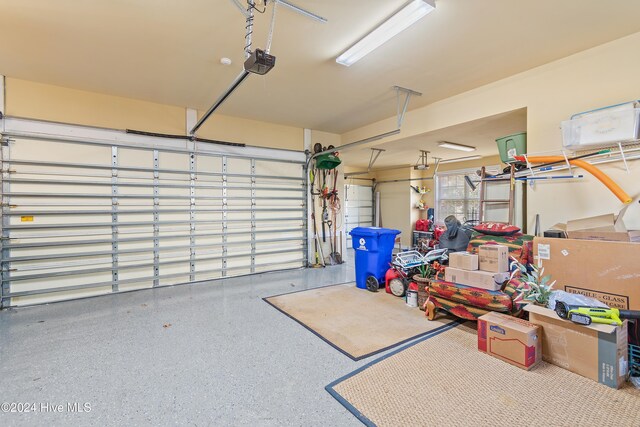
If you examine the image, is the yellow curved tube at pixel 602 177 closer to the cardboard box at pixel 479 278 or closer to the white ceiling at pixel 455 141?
the white ceiling at pixel 455 141

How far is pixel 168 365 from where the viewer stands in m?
2.27

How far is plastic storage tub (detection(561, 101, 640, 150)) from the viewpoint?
100 inches

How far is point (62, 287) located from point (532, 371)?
18.2 ft

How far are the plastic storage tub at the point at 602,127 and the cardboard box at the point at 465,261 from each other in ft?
5.24

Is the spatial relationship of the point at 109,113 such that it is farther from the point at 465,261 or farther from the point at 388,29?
the point at 465,261

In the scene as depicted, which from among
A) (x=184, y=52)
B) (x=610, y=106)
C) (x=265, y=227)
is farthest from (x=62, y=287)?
(x=610, y=106)

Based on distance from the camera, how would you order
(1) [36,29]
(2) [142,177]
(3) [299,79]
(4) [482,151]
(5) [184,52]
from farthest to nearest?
(4) [482,151] < (2) [142,177] < (3) [299,79] < (5) [184,52] < (1) [36,29]

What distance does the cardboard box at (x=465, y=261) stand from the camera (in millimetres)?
2918

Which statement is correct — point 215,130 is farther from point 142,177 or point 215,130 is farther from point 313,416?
point 313,416

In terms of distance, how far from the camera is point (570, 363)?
2107mm

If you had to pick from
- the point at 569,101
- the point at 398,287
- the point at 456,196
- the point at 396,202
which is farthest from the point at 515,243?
the point at 396,202

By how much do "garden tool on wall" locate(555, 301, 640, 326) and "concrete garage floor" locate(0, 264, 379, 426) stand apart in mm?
1594

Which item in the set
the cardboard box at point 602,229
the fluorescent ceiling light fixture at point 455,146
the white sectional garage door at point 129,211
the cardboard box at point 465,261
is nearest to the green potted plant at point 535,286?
the cardboard box at point 465,261

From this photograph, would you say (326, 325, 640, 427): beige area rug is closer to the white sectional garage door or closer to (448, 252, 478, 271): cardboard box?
(448, 252, 478, 271): cardboard box
